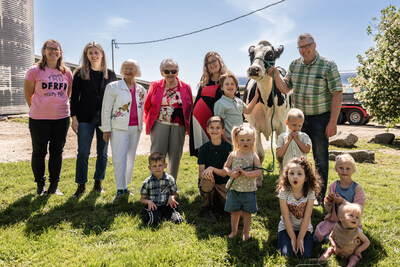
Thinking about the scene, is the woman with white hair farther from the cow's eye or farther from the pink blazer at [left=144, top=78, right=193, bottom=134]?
the cow's eye

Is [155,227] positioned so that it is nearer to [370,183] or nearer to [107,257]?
[107,257]

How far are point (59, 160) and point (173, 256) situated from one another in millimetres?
2775

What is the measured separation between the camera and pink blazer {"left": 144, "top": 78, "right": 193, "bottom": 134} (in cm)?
412

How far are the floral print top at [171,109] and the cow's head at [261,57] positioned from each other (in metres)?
1.10

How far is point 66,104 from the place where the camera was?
4391 millimetres

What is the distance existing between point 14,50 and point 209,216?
14.1m

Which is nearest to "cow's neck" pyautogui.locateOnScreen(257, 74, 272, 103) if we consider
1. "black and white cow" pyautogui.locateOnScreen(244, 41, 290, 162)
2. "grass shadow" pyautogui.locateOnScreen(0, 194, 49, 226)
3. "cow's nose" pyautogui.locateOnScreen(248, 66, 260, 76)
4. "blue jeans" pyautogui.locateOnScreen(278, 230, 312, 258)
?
"black and white cow" pyautogui.locateOnScreen(244, 41, 290, 162)

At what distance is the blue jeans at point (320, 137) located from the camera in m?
3.86

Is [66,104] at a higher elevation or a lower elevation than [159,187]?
higher

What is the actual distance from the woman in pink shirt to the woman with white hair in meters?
0.73

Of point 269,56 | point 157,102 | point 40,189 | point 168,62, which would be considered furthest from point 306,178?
point 40,189

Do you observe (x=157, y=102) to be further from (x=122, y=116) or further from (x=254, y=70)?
(x=254, y=70)

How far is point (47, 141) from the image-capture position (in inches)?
172

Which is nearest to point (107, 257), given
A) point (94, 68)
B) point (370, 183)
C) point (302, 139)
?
point (302, 139)
